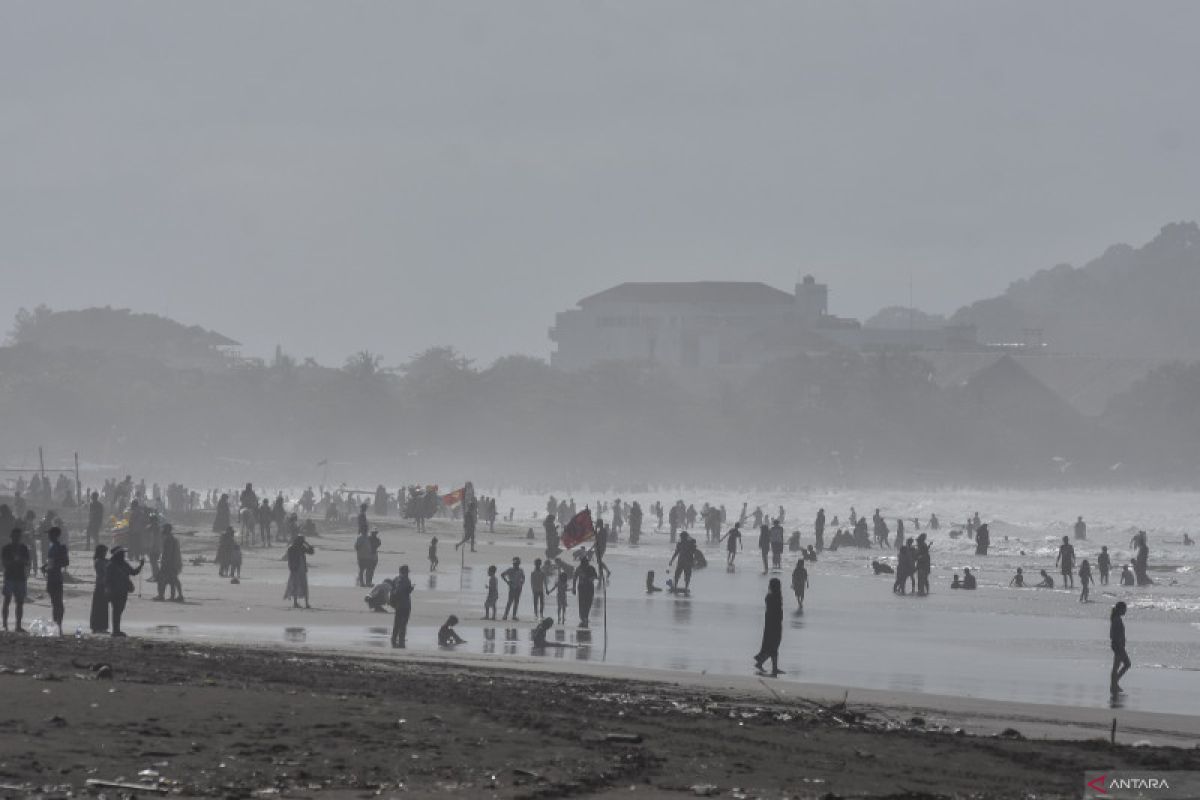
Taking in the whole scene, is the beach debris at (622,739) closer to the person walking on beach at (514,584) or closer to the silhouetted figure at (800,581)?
the person walking on beach at (514,584)

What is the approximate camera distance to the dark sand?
13.6m

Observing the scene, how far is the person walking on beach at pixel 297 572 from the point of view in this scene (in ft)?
102

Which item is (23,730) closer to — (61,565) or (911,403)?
(61,565)

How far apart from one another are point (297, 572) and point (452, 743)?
653 inches

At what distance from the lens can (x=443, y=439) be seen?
187 meters

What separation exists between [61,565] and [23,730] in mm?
9531

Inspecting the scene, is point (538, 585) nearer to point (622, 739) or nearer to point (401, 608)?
point (401, 608)

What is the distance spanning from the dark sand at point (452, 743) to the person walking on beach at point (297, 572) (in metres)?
11.2

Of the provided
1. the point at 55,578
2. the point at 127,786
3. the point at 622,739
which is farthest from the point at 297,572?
the point at 127,786

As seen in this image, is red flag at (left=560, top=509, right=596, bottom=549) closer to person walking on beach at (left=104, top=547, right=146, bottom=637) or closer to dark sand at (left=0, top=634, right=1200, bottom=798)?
person walking on beach at (left=104, top=547, right=146, bottom=637)

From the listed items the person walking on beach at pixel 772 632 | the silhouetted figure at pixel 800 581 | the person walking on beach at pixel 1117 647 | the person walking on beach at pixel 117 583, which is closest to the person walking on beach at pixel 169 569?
the person walking on beach at pixel 117 583

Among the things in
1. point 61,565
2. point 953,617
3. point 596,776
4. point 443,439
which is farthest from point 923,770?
point 443,439

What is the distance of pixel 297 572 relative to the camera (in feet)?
103

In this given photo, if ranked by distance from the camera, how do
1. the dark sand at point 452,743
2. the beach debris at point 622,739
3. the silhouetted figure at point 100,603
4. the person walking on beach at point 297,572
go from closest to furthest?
the dark sand at point 452,743, the beach debris at point 622,739, the silhouetted figure at point 100,603, the person walking on beach at point 297,572
